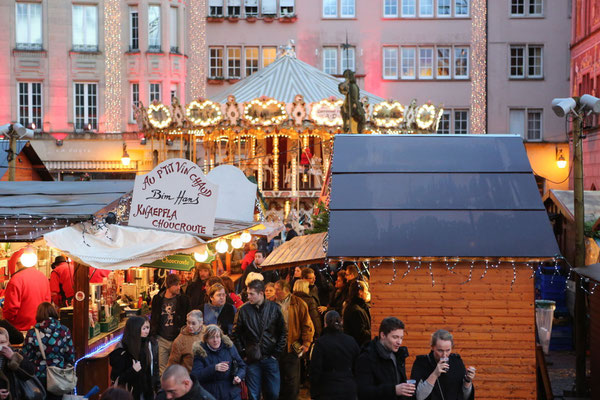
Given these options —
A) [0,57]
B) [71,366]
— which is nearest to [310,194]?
[0,57]

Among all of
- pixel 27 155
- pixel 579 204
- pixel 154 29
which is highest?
pixel 154 29

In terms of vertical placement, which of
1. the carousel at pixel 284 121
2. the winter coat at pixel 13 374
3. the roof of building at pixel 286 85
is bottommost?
the winter coat at pixel 13 374

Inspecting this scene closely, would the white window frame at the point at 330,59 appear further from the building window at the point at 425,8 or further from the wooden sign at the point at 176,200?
the wooden sign at the point at 176,200

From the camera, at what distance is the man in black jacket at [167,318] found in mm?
13125

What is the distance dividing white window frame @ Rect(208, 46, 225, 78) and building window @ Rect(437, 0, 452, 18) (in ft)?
31.7

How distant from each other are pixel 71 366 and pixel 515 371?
5208 millimetres

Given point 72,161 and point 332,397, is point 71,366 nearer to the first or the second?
point 332,397

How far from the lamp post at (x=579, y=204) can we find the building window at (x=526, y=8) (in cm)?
3096

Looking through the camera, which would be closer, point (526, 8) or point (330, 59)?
point (526, 8)

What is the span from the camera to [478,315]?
1238cm

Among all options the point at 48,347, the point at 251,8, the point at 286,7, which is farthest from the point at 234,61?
the point at 48,347

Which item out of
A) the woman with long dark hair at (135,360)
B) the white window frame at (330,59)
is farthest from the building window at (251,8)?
the woman with long dark hair at (135,360)

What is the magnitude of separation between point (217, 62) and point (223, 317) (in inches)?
1320

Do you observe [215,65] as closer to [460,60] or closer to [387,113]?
[460,60]
